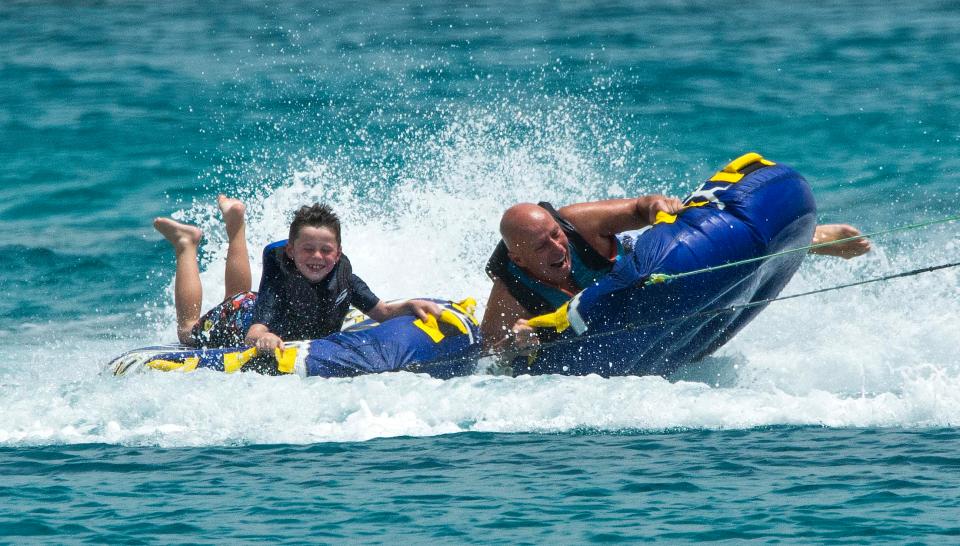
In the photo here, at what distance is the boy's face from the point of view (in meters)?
6.94

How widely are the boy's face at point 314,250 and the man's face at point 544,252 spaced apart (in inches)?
35.0

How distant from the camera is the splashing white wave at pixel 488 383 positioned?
621 cm

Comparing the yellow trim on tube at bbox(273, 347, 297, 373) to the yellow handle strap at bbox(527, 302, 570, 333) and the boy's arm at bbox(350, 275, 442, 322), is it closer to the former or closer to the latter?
the boy's arm at bbox(350, 275, 442, 322)

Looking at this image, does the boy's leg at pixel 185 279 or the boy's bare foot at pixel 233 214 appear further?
A: the boy's bare foot at pixel 233 214

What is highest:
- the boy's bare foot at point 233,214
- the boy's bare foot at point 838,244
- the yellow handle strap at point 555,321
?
the boy's bare foot at point 233,214

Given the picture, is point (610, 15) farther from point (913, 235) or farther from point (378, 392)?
point (378, 392)

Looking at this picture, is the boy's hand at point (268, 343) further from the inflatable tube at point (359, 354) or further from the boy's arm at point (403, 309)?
the boy's arm at point (403, 309)

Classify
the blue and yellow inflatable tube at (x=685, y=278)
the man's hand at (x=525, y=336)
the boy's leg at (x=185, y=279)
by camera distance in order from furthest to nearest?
the boy's leg at (x=185, y=279)
the man's hand at (x=525, y=336)
the blue and yellow inflatable tube at (x=685, y=278)

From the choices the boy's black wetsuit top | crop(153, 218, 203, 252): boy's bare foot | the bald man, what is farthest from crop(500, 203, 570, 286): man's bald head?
crop(153, 218, 203, 252): boy's bare foot

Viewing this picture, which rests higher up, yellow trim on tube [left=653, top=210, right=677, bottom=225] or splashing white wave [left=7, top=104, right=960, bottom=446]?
yellow trim on tube [left=653, top=210, right=677, bottom=225]

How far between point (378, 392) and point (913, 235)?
5.84 meters

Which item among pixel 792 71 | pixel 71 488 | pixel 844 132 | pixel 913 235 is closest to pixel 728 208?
pixel 71 488

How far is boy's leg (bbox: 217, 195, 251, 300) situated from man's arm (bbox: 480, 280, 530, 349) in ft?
5.32

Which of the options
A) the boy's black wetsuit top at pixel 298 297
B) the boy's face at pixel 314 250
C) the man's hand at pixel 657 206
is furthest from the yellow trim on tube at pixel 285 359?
the man's hand at pixel 657 206
